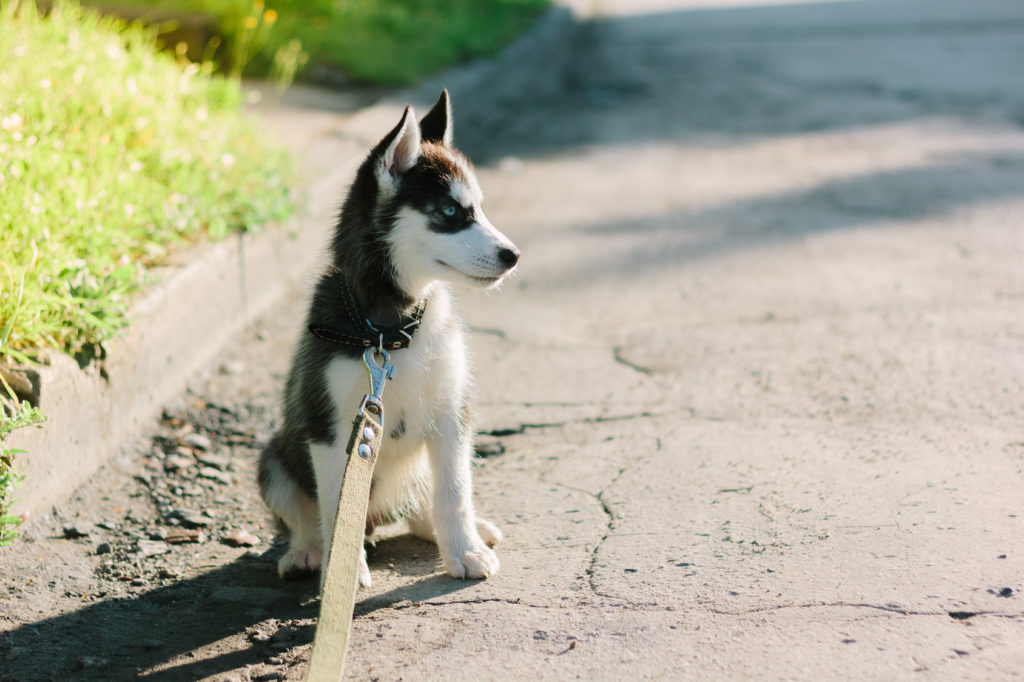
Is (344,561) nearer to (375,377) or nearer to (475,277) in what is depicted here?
(375,377)

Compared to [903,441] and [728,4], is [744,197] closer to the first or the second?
[903,441]

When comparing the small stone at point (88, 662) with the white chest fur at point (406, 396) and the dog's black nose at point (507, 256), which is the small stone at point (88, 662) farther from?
the dog's black nose at point (507, 256)

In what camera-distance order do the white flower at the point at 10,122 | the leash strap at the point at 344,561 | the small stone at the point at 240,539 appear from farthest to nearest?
the white flower at the point at 10,122
the small stone at the point at 240,539
the leash strap at the point at 344,561

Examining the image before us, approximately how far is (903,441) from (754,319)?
1381 mm

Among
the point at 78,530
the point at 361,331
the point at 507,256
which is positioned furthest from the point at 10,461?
the point at 507,256

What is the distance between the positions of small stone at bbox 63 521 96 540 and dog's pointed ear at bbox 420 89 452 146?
1.64 m

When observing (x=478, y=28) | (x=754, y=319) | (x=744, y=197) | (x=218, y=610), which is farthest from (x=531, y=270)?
(x=478, y=28)

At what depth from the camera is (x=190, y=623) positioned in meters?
2.89

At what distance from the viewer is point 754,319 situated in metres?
4.81

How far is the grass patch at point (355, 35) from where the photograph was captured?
838cm

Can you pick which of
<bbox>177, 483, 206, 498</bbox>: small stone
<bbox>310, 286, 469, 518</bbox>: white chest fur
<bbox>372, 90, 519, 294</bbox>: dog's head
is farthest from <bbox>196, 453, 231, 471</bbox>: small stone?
<bbox>372, 90, 519, 294</bbox>: dog's head

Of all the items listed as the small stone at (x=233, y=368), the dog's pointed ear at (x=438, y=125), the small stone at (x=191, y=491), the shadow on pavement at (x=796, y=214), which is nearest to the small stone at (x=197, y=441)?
the small stone at (x=191, y=491)

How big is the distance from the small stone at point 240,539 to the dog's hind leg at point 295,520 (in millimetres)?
242

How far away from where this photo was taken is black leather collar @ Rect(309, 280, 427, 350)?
2867mm
